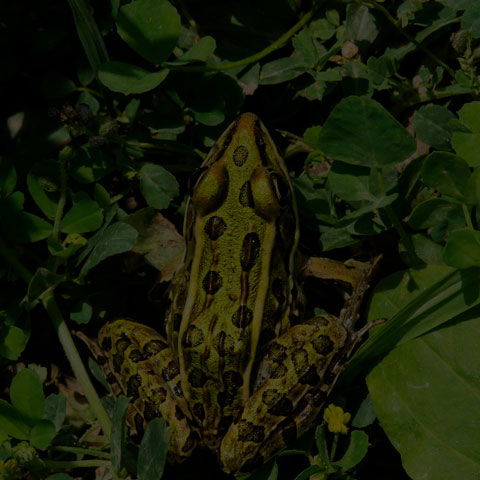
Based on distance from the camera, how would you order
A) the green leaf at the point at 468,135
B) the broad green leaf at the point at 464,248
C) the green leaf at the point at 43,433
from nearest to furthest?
the broad green leaf at the point at 464,248
the green leaf at the point at 468,135
the green leaf at the point at 43,433

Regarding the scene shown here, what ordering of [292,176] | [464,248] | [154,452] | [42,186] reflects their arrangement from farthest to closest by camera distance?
[292,176] → [42,186] → [154,452] → [464,248]

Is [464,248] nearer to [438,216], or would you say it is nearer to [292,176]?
[438,216]

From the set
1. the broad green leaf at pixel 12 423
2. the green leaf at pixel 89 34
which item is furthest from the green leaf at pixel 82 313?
the green leaf at pixel 89 34

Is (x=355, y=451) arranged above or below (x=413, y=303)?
below

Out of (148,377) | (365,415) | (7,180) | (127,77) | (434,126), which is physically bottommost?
(365,415)

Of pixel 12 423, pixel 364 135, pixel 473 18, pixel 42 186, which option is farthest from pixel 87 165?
pixel 473 18

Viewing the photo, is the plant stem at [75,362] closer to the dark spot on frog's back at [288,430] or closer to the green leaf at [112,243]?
the green leaf at [112,243]
